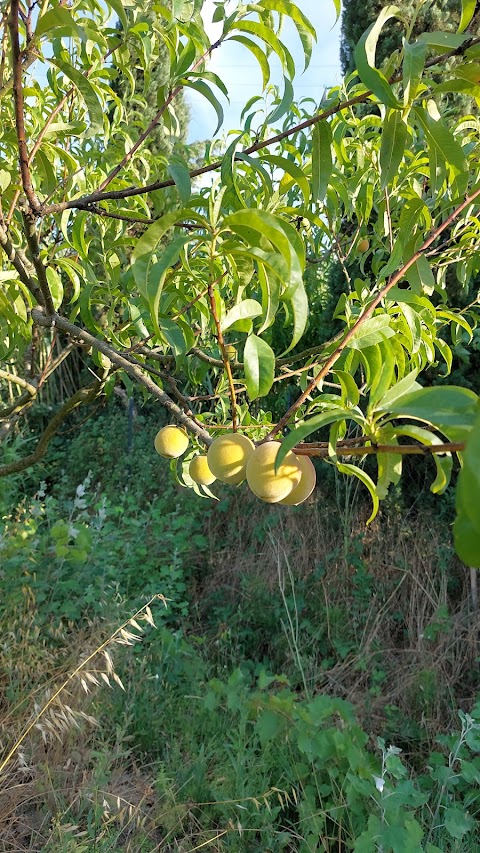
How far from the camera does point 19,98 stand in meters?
0.62

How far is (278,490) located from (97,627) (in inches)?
76.5

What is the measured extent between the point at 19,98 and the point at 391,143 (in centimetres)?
38

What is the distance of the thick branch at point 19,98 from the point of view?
55 centimetres

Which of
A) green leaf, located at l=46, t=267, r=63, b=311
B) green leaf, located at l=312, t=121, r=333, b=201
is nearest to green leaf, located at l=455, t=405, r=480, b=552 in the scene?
green leaf, located at l=312, t=121, r=333, b=201

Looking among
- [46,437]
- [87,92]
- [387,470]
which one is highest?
[87,92]

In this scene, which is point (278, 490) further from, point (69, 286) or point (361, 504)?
point (361, 504)

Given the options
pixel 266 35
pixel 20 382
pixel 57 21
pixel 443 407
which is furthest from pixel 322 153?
pixel 20 382

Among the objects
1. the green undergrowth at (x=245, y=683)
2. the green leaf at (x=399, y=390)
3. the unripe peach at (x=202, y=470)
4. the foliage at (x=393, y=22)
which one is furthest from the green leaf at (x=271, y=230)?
the foliage at (x=393, y=22)

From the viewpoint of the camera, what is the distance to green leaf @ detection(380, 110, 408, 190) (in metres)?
0.58

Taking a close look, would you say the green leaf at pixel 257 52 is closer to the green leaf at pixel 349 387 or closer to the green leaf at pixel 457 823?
the green leaf at pixel 349 387

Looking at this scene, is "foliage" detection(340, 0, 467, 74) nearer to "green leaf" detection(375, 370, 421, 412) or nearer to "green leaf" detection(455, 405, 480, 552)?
"green leaf" detection(375, 370, 421, 412)

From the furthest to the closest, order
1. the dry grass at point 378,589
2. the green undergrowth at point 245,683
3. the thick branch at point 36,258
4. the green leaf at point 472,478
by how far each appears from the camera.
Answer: the dry grass at point 378,589 < the green undergrowth at point 245,683 < the thick branch at point 36,258 < the green leaf at point 472,478

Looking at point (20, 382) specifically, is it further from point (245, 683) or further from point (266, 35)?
point (245, 683)

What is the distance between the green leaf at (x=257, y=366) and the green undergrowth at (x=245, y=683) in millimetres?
1024
